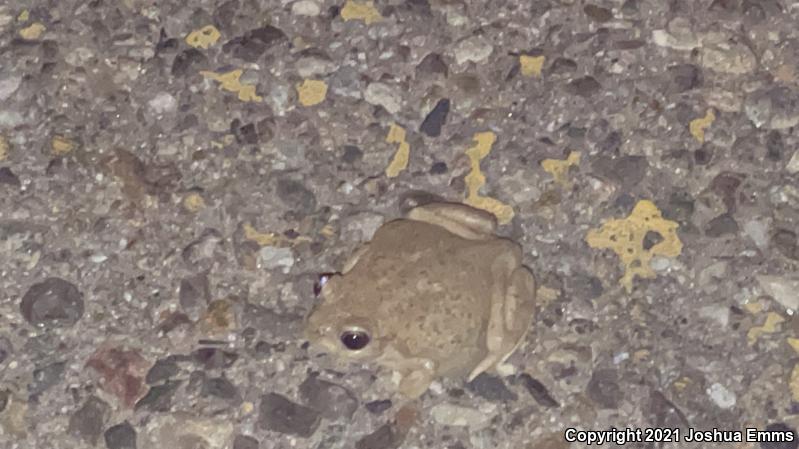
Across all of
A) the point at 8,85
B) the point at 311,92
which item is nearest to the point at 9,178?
the point at 8,85

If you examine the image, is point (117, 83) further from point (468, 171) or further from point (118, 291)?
point (468, 171)

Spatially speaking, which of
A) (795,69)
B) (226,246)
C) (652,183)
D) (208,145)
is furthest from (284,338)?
(795,69)

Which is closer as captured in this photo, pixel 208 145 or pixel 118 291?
pixel 118 291

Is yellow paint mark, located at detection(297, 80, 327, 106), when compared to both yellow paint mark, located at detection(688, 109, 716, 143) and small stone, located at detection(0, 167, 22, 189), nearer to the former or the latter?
small stone, located at detection(0, 167, 22, 189)

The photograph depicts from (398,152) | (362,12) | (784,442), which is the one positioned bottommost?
(784,442)

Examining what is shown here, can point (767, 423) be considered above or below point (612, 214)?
below

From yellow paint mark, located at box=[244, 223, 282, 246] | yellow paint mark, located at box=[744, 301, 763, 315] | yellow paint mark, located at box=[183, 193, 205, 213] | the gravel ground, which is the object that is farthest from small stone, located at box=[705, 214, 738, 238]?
yellow paint mark, located at box=[183, 193, 205, 213]

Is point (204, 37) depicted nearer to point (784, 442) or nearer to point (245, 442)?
point (245, 442)
